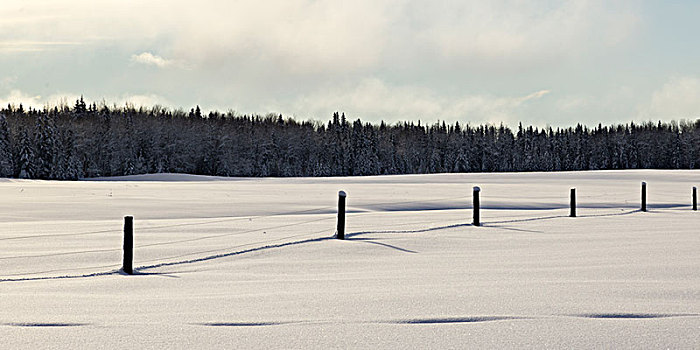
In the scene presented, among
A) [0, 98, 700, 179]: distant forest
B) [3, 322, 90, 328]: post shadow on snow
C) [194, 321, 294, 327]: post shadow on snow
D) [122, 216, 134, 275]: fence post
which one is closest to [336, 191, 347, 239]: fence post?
[122, 216, 134, 275]: fence post

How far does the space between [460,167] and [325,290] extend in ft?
466

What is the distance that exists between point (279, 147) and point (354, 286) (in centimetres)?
12086

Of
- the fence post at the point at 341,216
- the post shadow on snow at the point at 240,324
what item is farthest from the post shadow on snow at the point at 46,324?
the fence post at the point at 341,216

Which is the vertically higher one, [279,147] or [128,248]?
[279,147]

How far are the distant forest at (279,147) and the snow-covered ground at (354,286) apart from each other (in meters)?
66.9

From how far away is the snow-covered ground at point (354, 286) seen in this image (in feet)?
15.8

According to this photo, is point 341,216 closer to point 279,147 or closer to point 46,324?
point 46,324

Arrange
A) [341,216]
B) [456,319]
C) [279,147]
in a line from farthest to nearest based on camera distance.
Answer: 1. [279,147]
2. [341,216]
3. [456,319]

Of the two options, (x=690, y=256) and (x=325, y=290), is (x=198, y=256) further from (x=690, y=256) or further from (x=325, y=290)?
(x=690, y=256)

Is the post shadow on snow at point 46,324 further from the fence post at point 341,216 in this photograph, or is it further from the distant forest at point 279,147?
the distant forest at point 279,147

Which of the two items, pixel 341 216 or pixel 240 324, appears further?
pixel 341 216

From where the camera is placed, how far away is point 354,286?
7070mm

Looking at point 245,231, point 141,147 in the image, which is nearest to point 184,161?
point 141,147

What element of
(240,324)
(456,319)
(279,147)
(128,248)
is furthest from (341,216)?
(279,147)
